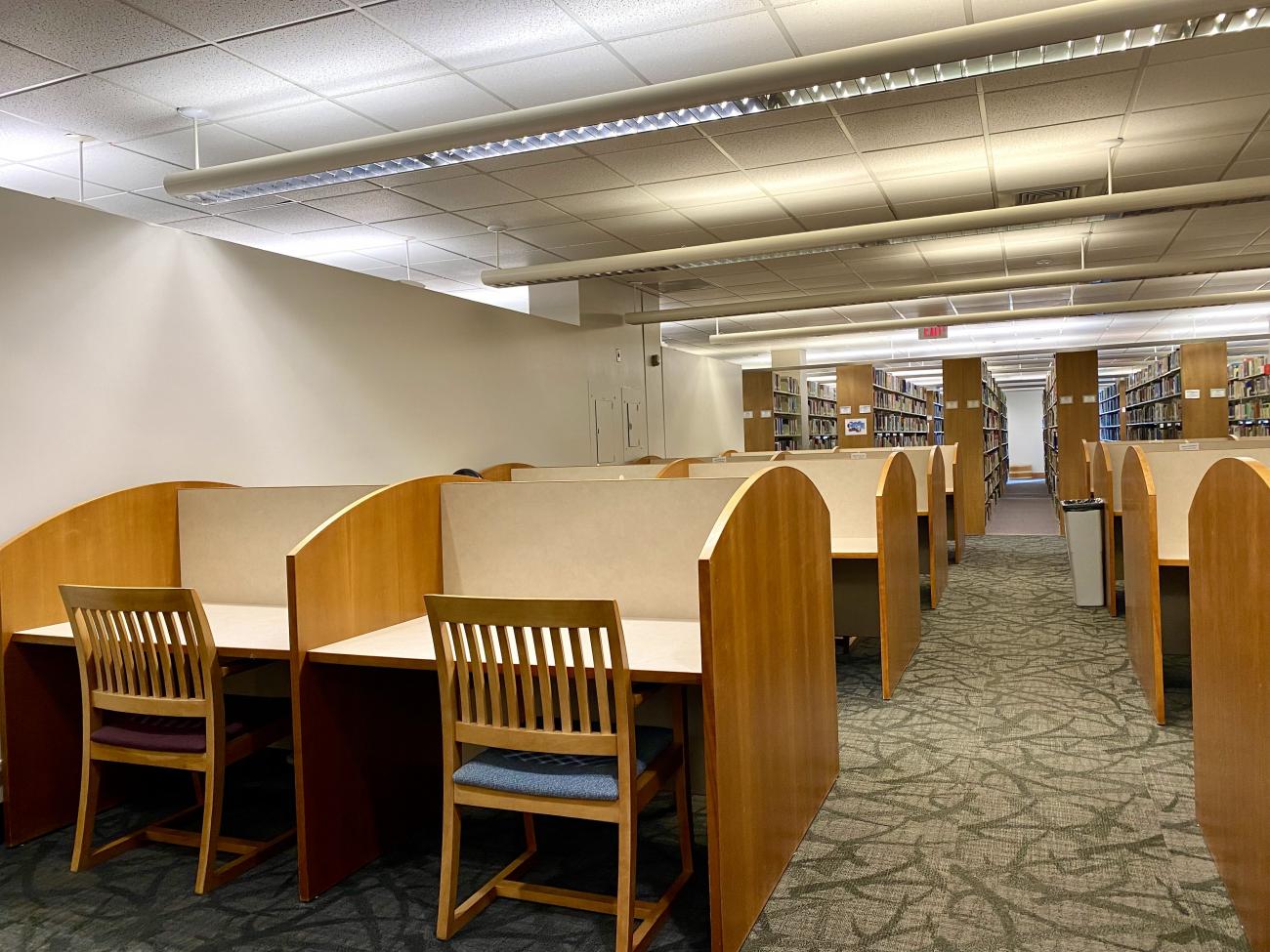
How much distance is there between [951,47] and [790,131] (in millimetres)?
1769

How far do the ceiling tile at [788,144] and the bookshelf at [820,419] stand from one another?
9900 millimetres

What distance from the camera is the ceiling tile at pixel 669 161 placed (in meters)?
5.22

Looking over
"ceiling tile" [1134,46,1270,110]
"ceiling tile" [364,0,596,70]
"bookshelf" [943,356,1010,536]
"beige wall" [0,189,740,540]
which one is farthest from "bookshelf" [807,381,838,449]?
"ceiling tile" [364,0,596,70]

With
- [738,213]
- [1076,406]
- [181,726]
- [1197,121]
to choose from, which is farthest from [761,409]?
[181,726]

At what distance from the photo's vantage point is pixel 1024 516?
12852mm

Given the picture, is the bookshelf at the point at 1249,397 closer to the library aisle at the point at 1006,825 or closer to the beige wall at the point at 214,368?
the library aisle at the point at 1006,825

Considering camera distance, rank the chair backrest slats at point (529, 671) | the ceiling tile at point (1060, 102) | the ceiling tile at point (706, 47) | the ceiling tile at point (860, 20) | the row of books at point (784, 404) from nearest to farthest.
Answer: the chair backrest slats at point (529, 671)
the ceiling tile at point (860, 20)
the ceiling tile at point (706, 47)
the ceiling tile at point (1060, 102)
the row of books at point (784, 404)

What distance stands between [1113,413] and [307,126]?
17835mm

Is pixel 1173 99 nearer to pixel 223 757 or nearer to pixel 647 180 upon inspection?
pixel 647 180

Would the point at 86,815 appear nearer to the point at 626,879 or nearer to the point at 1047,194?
the point at 626,879

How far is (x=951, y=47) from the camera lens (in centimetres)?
329

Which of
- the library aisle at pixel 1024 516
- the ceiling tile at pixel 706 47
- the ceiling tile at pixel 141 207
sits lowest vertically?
the library aisle at pixel 1024 516

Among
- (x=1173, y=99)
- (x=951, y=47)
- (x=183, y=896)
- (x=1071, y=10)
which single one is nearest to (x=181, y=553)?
(x=183, y=896)

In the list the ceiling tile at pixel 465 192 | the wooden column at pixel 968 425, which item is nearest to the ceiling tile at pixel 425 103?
the ceiling tile at pixel 465 192
